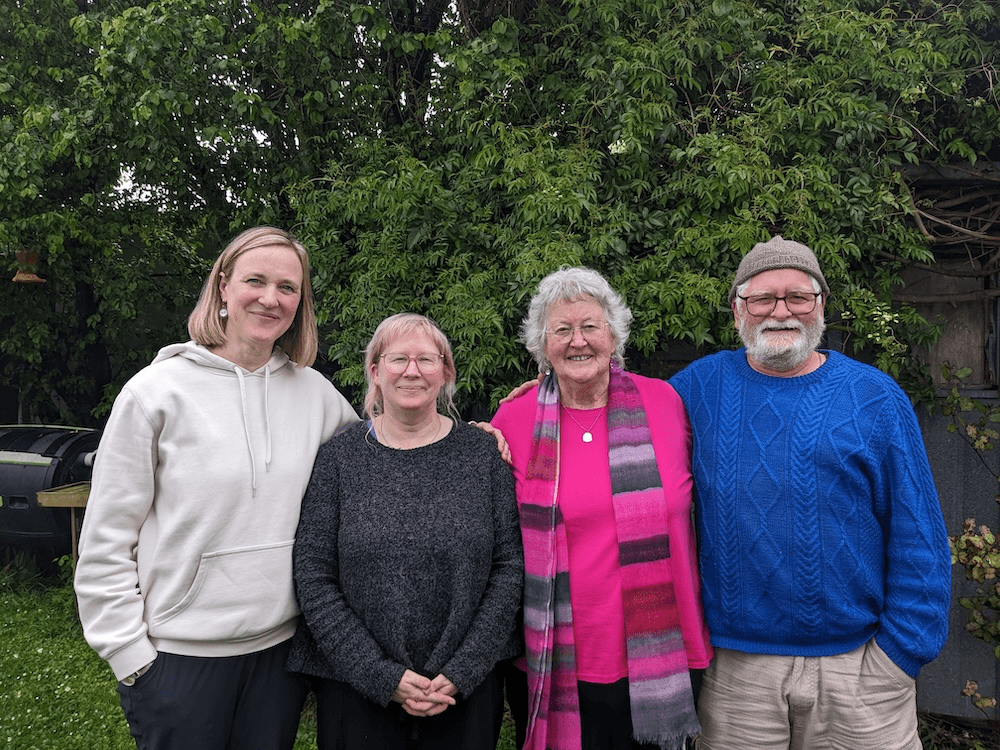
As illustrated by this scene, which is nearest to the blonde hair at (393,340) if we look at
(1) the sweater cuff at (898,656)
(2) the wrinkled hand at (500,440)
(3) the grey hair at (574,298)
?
(2) the wrinkled hand at (500,440)

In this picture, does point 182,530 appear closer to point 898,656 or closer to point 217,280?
point 217,280

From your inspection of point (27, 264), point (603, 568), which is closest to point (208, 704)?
point (603, 568)

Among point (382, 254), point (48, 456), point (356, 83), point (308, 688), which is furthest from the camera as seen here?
point (48, 456)

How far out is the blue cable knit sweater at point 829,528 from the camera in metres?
2.08

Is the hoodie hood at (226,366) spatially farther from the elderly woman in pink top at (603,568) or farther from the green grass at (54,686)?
the green grass at (54,686)

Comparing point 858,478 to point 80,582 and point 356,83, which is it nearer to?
point 80,582

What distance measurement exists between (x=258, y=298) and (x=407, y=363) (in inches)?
18.3

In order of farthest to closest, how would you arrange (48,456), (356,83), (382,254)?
(48,456) < (356,83) < (382,254)

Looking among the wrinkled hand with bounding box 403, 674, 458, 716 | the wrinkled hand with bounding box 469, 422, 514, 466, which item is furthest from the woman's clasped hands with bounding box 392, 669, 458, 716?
the wrinkled hand with bounding box 469, 422, 514, 466

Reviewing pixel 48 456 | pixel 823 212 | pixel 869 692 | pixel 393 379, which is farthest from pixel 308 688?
pixel 48 456

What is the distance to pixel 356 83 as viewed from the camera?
4285mm

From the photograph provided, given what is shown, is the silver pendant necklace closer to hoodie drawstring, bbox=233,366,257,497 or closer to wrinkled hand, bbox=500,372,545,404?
wrinkled hand, bbox=500,372,545,404

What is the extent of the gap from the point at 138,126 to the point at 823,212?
3.92 metres

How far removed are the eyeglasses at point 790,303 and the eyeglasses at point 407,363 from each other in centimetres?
99
